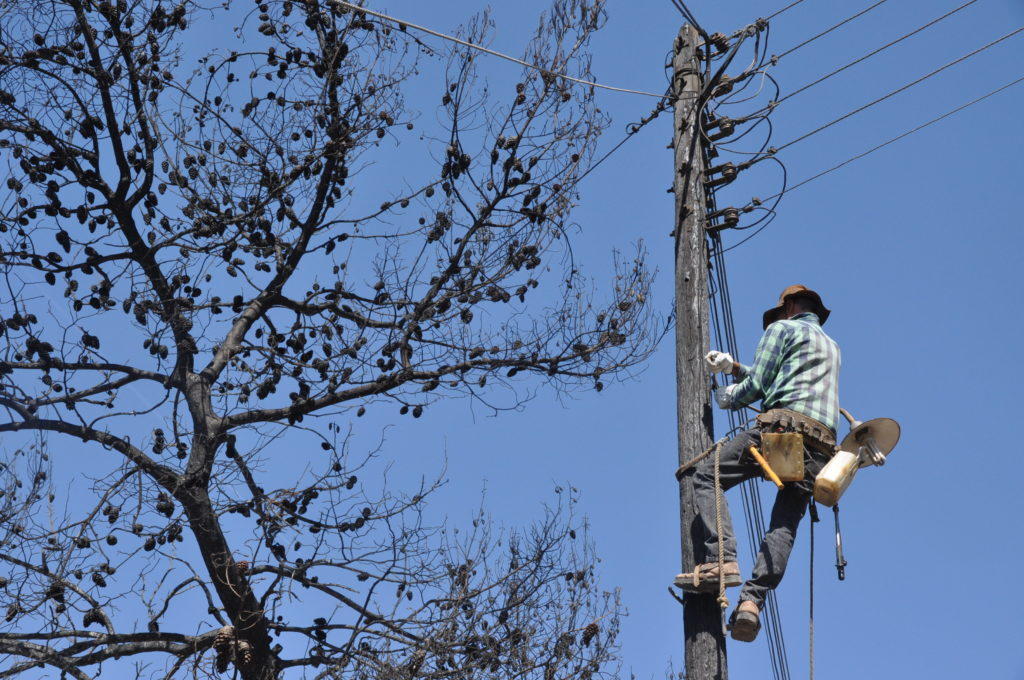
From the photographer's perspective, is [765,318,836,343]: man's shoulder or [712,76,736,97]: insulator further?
[712,76,736,97]: insulator

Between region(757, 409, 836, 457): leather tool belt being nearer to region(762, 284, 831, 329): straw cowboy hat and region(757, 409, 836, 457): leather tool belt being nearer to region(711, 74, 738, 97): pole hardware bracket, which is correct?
region(762, 284, 831, 329): straw cowboy hat

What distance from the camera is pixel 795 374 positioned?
6328 millimetres

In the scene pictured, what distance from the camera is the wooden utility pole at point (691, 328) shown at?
5730mm

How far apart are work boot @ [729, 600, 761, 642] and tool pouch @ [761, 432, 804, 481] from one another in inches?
28.4

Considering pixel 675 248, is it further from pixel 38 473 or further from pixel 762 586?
pixel 38 473

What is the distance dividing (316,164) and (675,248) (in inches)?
144

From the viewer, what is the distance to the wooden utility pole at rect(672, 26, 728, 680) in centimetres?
573

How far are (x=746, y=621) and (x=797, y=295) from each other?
7.14 ft

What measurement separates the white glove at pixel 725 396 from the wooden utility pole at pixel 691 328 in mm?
128

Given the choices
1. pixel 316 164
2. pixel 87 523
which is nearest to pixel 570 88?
pixel 316 164

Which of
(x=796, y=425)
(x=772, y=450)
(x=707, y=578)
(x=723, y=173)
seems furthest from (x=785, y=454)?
(x=723, y=173)

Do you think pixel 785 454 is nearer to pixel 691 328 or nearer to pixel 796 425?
pixel 796 425

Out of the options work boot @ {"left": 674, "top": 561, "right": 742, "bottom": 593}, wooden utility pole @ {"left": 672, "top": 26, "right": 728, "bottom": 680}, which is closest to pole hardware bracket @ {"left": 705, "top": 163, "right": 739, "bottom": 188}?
wooden utility pole @ {"left": 672, "top": 26, "right": 728, "bottom": 680}

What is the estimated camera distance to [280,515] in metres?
8.44
